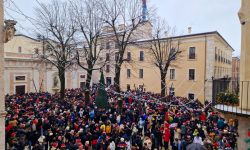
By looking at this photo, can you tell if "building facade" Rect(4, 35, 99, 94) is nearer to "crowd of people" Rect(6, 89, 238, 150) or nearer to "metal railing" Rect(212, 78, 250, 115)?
"crowd of people" Rect(6, 89, 238, 150)

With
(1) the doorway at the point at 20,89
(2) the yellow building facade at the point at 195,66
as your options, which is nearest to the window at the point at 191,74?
(2) the yellow building facade at the point at 195,66

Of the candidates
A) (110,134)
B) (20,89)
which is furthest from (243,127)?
(20,89)

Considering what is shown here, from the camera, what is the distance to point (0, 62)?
813 centimetres

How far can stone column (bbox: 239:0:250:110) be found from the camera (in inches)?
264

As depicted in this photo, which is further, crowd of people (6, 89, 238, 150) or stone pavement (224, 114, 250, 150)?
crowd of people (6, 89, 238, 150)

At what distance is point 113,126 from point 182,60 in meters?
25.2

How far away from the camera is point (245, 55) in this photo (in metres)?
6.78

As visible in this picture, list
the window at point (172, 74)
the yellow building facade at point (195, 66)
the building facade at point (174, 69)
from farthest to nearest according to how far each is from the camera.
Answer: the window at point (172, 74) → the yellow building facade at point (195, 66) → the building facade at point (174, 69)

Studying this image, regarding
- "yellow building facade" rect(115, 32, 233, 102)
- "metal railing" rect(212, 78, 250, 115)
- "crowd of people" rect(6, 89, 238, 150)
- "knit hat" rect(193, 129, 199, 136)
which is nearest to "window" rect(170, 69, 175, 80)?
"yellow building facade" rect(115, 32, 233, 102)

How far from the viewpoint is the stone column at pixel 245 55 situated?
6.71 m

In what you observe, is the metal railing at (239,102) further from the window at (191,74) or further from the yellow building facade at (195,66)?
the window at (191,74)

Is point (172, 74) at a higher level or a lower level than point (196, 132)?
higher

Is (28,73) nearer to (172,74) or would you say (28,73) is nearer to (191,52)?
(172,74)

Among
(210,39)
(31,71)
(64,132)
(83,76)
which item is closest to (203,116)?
(64,132)
